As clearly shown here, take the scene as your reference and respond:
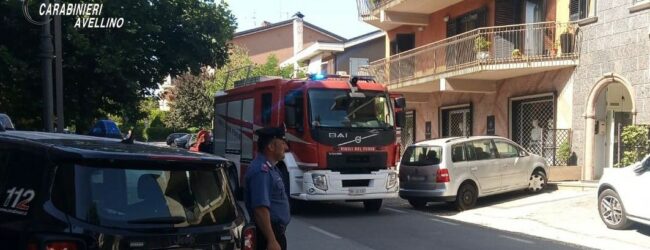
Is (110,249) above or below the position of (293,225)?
above

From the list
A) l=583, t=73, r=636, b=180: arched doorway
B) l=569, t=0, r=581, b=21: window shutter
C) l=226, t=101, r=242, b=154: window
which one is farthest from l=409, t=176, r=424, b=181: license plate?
l=569, t=0, r=581, b=21: window shutter

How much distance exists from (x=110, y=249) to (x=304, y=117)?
27.2 feet

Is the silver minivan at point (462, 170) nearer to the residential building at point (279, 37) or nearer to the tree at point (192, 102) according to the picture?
the tree at point (192, 102)

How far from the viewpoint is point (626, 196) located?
32.2 ft

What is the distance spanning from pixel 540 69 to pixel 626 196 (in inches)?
317

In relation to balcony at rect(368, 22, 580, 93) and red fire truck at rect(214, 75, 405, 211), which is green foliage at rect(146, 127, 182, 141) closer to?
balcony at rect(368, 22, 580, 93)

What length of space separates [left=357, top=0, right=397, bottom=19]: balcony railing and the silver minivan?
32.7 ft

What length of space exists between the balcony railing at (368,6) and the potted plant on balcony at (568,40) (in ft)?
23.7

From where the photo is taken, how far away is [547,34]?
17.3 metres

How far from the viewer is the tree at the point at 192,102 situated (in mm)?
46312

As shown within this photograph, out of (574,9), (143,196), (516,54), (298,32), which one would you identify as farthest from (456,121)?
(298,32)

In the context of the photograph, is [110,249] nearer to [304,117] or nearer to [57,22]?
[304,117]

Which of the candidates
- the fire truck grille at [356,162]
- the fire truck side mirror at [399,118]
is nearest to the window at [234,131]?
the fire truck grille at [356,162]

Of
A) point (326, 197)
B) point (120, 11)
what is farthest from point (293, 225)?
point (120, 11)
